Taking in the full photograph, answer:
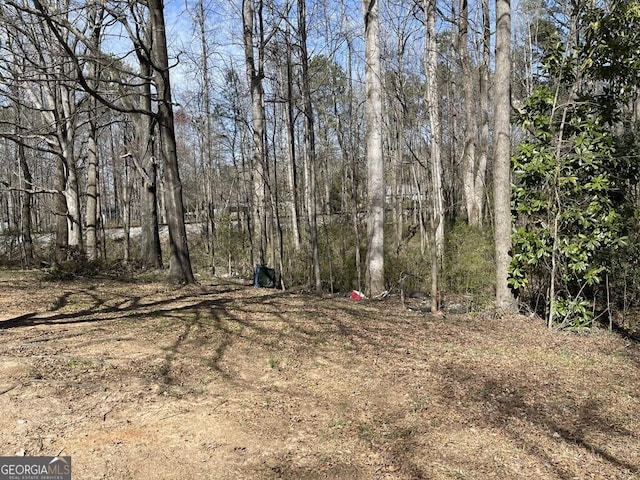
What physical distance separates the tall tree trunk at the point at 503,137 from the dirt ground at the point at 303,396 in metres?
1.26

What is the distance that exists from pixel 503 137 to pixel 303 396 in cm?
466

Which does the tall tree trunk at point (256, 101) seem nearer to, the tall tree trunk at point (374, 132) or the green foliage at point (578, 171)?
the tall tree trunk at point (374, 132)

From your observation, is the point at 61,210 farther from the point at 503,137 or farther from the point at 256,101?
the point at 503,137

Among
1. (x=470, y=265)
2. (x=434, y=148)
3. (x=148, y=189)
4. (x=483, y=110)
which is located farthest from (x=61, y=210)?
(x=483, y=110)

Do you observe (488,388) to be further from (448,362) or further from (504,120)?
(504,120)

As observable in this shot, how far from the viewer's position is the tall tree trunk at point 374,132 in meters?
7.65

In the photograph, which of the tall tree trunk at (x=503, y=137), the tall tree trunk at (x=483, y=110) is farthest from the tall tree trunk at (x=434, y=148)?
the tall tree trunk at (x=483, y=110)

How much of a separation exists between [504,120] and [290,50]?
204 inches

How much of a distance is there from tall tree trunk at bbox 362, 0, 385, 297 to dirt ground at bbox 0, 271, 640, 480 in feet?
8.16

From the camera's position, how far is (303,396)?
330 centimetres

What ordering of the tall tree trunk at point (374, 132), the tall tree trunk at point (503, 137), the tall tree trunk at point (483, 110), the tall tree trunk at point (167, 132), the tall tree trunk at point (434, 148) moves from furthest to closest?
the tall tree trunk at point (483, 110)
the tall tree trunk at point (374, 132)
the tall tree trunk at point (167, 132)
the tall tree trunk at point (503, 137)
the tall tree trunk at point (434, 148)

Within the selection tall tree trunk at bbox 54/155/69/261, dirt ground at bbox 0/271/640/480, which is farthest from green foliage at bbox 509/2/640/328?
tall tree trunk at bbox 54/155/69/261

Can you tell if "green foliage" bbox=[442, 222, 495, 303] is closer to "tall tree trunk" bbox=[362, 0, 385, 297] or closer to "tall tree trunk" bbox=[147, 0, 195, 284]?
"tall tree trunk" bbox=[362, 0, 385, 297]

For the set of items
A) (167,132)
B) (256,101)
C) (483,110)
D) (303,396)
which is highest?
(483,110)
